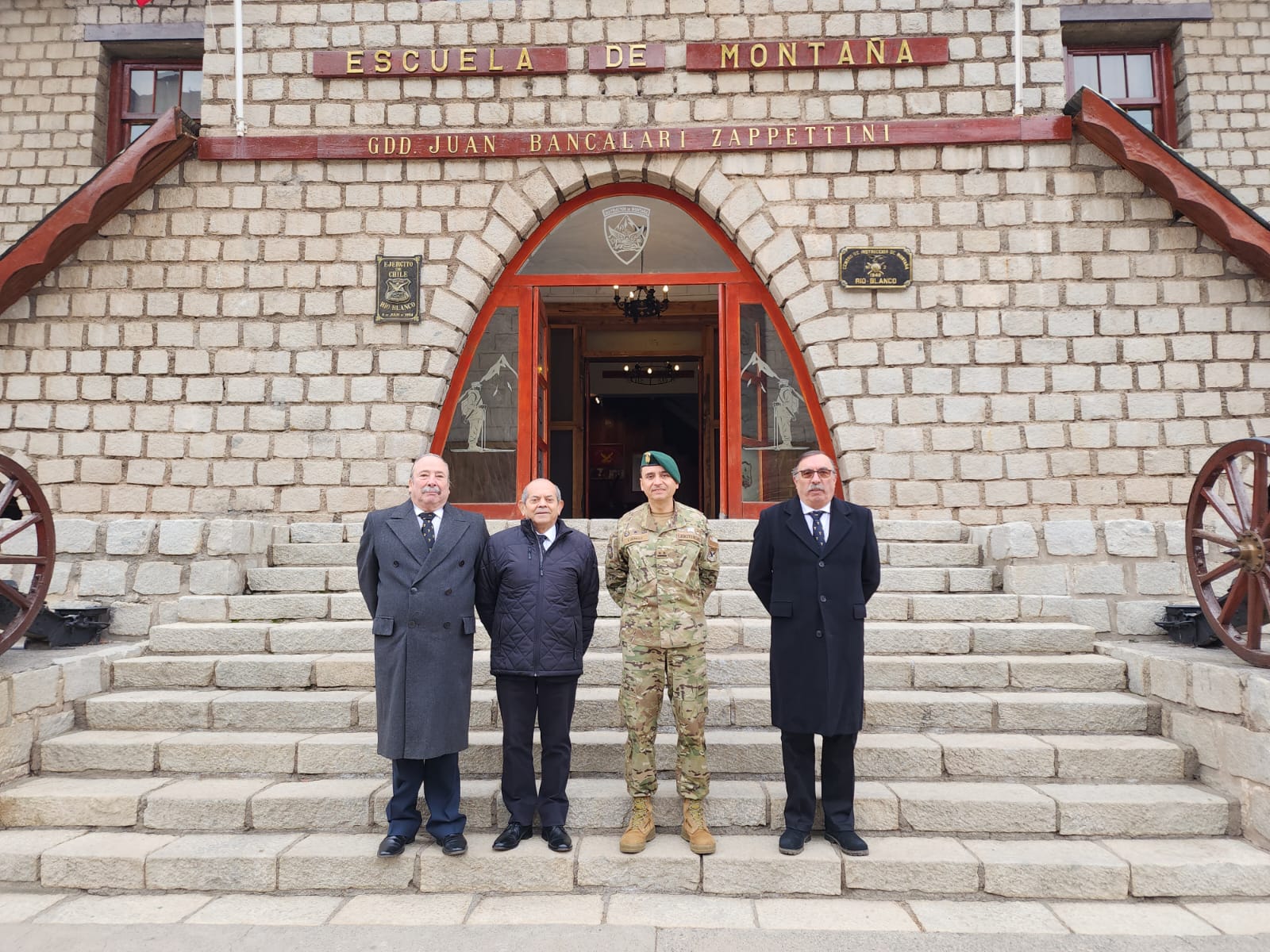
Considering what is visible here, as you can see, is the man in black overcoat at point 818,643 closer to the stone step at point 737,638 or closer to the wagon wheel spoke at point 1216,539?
the stone step at point 737,638

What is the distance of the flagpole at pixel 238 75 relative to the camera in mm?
6762

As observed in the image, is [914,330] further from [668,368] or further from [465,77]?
[668,368]

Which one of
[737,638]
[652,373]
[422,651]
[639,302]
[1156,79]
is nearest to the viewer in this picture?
[422,651]

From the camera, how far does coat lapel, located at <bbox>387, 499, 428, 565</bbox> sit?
3.30 meters

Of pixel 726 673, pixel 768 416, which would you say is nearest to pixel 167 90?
pixel 768 416

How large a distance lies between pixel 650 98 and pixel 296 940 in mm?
6658

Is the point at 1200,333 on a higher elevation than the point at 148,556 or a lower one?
higher

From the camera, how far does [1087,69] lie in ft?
26.3

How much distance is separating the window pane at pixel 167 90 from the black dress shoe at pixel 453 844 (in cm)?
879

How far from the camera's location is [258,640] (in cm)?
461

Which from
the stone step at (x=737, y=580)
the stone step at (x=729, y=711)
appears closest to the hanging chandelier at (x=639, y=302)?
the stone step at (x=737, y=580)

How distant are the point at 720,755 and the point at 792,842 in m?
0.62

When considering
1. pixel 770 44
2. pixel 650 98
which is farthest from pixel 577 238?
pixel 770 44

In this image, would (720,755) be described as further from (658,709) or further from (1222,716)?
(1222,716)
